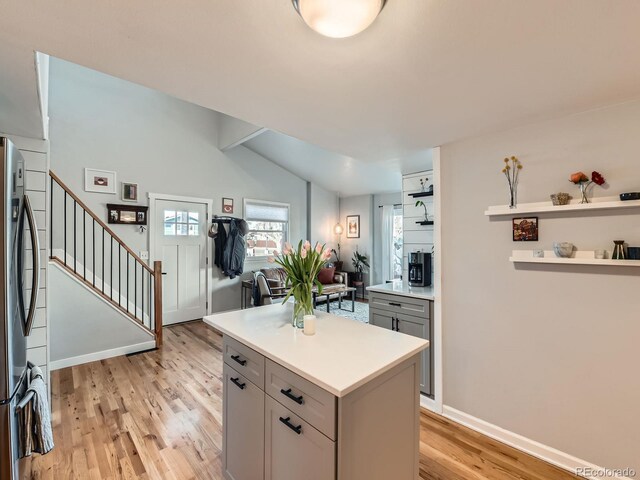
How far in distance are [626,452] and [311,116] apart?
2708 millimetres

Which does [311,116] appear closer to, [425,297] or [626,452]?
[425,297]

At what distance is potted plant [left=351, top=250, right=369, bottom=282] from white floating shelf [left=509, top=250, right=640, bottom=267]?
458 centimetres

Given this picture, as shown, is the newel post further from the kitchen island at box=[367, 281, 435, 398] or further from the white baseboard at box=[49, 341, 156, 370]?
the kitchen island at box=[367, 281, 435, 398]

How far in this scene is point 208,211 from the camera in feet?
16.8

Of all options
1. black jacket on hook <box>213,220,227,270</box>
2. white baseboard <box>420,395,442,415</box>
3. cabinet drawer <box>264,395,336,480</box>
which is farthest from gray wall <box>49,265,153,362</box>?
white baseboard <box>420,395,442,415</box>

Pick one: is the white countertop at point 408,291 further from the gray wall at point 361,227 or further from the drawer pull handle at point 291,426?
the gray wall at point 361,227

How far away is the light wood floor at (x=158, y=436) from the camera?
5.85ft

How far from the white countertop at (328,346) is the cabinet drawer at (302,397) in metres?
0.05

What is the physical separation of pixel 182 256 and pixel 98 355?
185 centimetres

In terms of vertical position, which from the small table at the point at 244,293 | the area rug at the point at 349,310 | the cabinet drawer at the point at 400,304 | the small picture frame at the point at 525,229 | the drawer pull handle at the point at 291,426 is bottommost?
the area rug at the point at 349,310

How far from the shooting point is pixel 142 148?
14.7 ft

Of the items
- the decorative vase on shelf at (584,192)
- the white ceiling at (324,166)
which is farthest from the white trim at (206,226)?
the decorative vase on shelf at (584,192)

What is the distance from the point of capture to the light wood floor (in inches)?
70.2

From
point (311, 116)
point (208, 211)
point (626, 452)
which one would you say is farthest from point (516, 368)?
point (208, 211)
